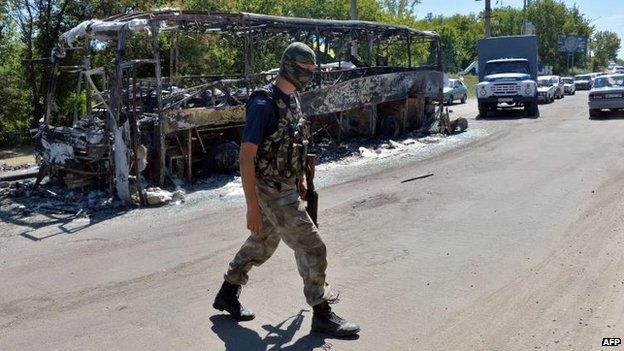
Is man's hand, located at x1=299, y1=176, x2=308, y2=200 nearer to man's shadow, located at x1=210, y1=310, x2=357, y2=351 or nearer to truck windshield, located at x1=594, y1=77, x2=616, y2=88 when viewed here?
man's shadow, located at x1=210, y1=310, x2=357, y2=351

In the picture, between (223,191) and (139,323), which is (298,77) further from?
(223,191)

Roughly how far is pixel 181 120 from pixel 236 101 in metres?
1.68

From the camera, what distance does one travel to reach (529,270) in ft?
16.9

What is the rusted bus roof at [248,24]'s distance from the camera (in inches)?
387

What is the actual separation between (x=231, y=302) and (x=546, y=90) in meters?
27.7

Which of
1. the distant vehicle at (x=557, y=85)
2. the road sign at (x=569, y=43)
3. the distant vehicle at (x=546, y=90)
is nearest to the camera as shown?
the distant vehicle at (x=546, y=90)

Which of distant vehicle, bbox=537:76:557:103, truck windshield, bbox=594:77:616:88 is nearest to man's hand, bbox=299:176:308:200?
truck windshield, bbox=594:77:616:88

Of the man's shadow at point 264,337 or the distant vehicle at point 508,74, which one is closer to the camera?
the man's shadow at point 264,337

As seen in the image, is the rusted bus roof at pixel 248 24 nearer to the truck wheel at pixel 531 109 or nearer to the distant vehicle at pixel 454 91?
the truck wheel at pixel 531 109

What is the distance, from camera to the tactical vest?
370 cm

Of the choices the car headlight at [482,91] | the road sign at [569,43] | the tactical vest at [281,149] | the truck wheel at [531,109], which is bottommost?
the truck wheel at [531,109]

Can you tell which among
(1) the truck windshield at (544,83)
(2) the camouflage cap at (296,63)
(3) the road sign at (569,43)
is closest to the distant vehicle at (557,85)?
(1) the truck windshield at (544,83)

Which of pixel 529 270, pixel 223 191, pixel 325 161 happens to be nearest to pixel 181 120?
pixel 223 191

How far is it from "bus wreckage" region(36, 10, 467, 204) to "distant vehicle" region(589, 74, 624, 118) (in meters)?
5.17
